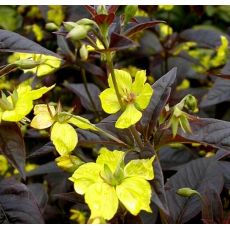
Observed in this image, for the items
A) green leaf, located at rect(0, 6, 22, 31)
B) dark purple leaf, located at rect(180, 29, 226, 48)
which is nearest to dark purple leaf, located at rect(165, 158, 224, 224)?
dark purple leaf, located at rect(180, 29, 226, 48)

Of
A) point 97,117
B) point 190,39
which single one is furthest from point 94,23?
point 190,39

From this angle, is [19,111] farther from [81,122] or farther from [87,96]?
[87,96]

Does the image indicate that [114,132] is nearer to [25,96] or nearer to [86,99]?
[25,96]

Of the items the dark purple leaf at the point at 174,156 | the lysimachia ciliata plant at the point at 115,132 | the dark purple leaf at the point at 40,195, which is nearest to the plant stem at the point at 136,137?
the lysimachia ciliata plant at the point at 115,132

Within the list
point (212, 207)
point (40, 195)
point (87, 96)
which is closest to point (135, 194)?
point (212, 207)

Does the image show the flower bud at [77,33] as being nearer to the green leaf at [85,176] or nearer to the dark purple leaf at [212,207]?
the green leaf at [85,176]

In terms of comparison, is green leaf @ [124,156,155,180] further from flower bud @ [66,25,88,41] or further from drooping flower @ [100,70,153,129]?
flower bud @ [66,25,88,41]
